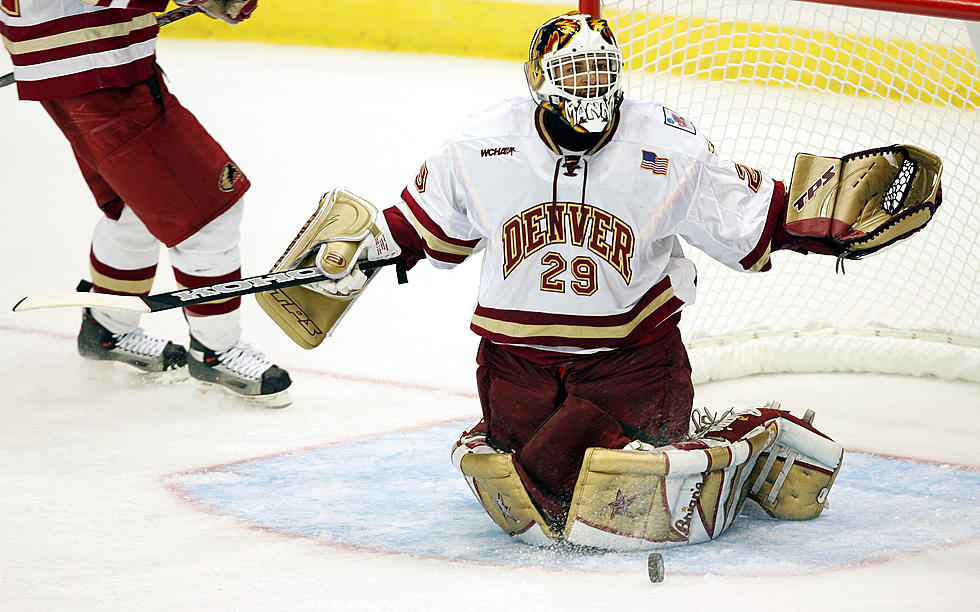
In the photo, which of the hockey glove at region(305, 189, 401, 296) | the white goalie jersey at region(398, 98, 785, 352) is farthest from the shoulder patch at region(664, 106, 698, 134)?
the hockey glove at region(305, 189, 401, 296)

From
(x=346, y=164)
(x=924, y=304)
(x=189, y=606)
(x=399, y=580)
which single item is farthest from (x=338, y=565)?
(x=346, y=164)

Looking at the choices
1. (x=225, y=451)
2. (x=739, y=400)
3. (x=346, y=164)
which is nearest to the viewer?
(x=225, y=451)

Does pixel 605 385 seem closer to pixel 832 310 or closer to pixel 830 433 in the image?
pixel 830 433

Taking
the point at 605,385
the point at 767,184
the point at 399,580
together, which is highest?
the point at 767,184

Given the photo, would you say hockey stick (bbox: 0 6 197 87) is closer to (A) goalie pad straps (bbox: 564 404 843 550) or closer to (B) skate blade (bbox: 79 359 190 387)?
(B) skate blade (bbox: 79 359 190 387)

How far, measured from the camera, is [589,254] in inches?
80.5

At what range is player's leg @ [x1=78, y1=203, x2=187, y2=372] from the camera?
3193mm

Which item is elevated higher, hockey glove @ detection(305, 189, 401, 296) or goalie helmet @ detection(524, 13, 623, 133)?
goalie helmet @ detection(524, 13, 623, 133)

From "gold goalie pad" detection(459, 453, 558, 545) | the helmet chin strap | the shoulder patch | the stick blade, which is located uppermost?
the shoulder patch

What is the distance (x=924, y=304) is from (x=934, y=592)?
214 centimetres

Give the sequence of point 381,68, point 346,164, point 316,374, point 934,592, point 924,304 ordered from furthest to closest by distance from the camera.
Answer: point 381,68 → point 346,164 → point 924,304 → point 316,374 → point 934,592

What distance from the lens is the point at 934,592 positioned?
1.86 meters

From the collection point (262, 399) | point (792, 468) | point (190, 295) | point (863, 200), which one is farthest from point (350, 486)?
point (863, 200)

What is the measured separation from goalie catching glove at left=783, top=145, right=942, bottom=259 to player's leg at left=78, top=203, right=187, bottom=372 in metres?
1.77
